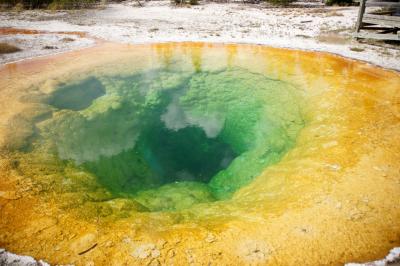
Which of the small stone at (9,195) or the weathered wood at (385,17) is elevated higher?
the weathered wood at (385,17)

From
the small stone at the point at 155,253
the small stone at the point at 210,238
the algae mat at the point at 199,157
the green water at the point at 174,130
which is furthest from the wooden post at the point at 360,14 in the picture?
the small stone at the point at 155,253

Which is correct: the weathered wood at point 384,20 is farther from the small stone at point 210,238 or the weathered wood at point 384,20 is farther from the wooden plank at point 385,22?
the small stone at point 210,238

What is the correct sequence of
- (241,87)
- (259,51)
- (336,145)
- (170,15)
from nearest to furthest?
(336,145)
(241,87)
(259,51)
(170,15)

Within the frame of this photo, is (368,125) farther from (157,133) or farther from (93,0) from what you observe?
(93,0)

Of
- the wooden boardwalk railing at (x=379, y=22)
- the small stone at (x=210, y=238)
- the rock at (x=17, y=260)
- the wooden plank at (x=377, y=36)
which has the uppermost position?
the wooden boardwalk railing at (x=379, y=22)

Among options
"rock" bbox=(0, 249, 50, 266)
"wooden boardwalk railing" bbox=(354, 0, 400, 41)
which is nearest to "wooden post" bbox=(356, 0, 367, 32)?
"wooden boardwalk railing" bbox=(354, 0, 400, 41)

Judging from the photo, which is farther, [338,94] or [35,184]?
[338,94]

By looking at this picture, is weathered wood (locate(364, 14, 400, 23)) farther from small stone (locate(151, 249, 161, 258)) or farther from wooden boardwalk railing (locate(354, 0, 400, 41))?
small stone (locate(151, 249, 161, 258))

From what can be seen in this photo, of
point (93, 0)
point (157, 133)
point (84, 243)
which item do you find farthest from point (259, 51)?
point (93, 0)
